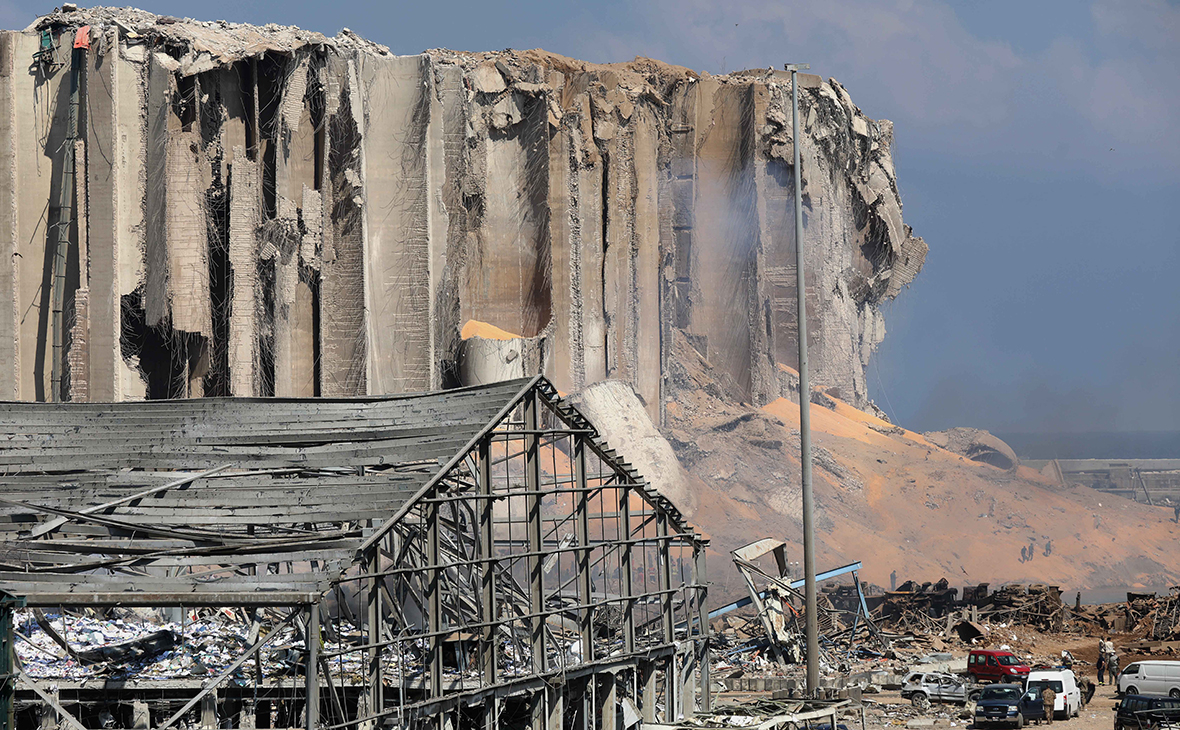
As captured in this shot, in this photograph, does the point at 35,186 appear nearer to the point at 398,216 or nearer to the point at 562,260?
the point at 398,216

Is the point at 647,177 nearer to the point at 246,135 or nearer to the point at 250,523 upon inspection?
the point at 246,135

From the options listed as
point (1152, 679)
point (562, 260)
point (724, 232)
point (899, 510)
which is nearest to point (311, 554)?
point (1152, 679)

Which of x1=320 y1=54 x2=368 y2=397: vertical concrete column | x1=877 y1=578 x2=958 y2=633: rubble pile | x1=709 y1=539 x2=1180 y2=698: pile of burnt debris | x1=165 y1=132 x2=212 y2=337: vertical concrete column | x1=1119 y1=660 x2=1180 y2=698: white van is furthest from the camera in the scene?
x1=320 y1=54 x2=368 y2=397: vertical concrete column

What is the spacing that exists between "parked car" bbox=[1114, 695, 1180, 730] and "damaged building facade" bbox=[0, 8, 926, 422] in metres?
29.0

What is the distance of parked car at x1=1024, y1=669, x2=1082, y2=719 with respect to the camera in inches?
1105

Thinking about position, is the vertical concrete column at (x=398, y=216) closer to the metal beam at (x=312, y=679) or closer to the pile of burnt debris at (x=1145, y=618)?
the pile of burnt debris at (x=1145, y=618)

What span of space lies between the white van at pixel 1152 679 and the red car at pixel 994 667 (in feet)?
8.76

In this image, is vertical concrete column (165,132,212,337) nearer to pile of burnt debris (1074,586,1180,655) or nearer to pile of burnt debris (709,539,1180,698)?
pile of burnt debris (709,539,1180,698)

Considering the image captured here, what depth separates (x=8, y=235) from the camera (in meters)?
41.6

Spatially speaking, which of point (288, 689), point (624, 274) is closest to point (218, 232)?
point (624, 274)

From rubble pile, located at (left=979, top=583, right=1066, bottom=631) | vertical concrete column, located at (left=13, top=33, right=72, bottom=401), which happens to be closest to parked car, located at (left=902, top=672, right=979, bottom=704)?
rubble pile, located at (left=979, top=583, right=1066, bottom=631)

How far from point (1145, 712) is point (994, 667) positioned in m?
7.40

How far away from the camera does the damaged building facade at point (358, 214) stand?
138 feet

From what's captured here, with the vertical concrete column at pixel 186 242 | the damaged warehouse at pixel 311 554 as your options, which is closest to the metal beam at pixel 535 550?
the damaged warehouse at pixel 311 554
